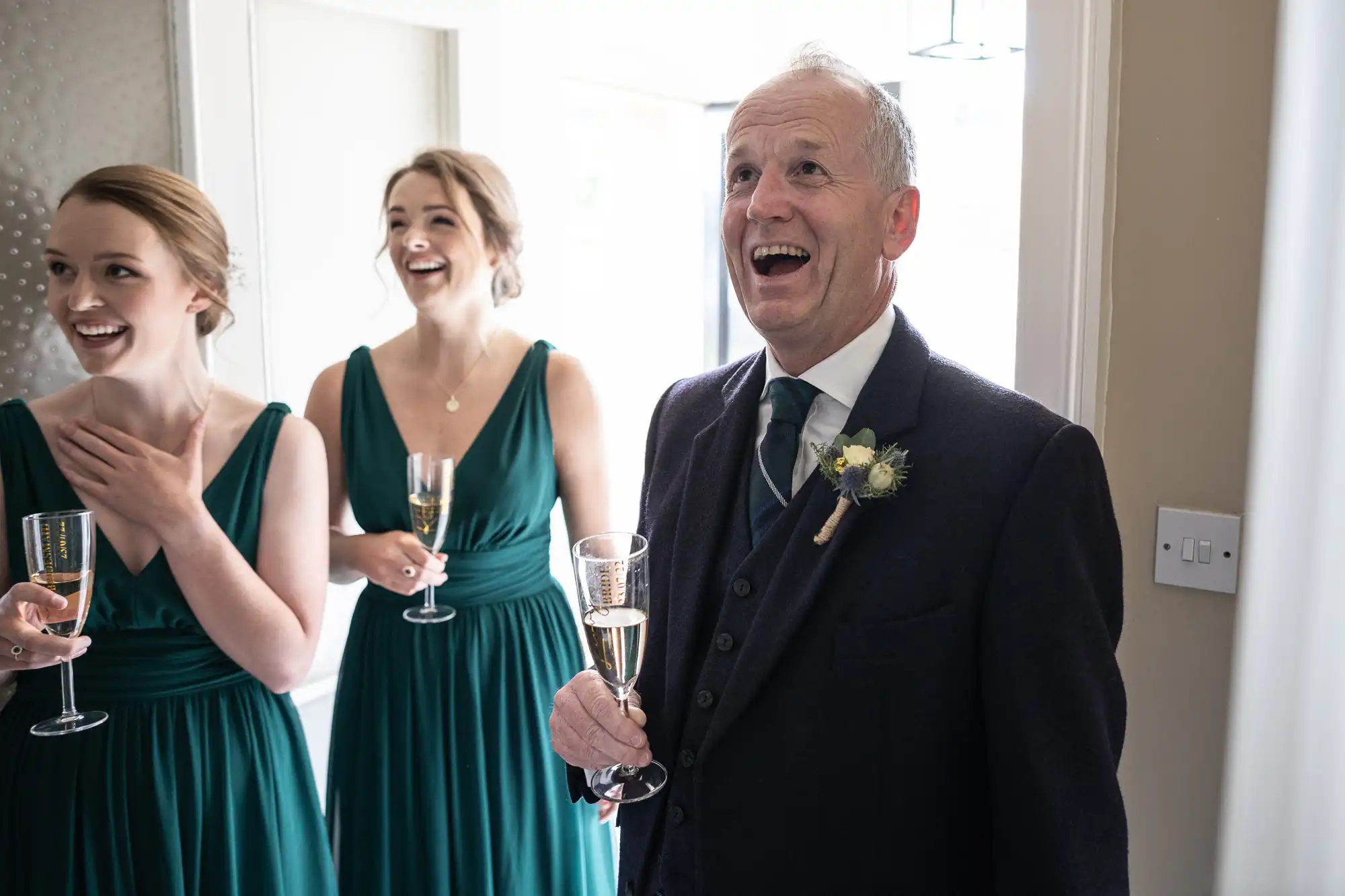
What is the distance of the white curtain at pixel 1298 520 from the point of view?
1270 millimetres

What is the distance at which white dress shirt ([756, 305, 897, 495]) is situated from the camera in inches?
51.6

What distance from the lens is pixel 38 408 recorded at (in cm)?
183

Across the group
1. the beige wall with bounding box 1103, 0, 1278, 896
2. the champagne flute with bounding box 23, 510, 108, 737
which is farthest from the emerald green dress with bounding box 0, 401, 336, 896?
the beige wall with bounding box 1103, 0, 1278, 896

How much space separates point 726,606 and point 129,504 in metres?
1.04

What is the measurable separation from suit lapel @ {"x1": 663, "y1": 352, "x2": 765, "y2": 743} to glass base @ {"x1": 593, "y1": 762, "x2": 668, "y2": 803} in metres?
0.05

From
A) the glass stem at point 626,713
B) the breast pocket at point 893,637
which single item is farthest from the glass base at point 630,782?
the breast pocket at point 893,637

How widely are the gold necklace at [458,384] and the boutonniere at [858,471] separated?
1232 mm

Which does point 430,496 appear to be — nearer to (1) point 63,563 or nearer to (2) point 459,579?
(2) point 459,579

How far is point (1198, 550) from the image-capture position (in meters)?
1.49

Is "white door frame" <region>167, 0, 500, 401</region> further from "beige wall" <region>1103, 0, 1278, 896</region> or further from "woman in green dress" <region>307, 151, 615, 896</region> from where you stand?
"beige wall" <region>1103, 0, 1278, 896</region>

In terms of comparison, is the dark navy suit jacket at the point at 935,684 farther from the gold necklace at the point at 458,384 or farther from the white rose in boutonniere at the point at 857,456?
the gold necklace at the point at 458,384

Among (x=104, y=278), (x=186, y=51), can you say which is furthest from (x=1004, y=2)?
(x=104, y=278)

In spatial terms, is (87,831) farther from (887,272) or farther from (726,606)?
(887,272)

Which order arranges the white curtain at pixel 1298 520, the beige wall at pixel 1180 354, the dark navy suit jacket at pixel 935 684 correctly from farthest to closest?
→ the beige wall at pixel 1180 354, the white curtain at pixel 1298 520, the dark navy suit jacket at pixel 935 684
